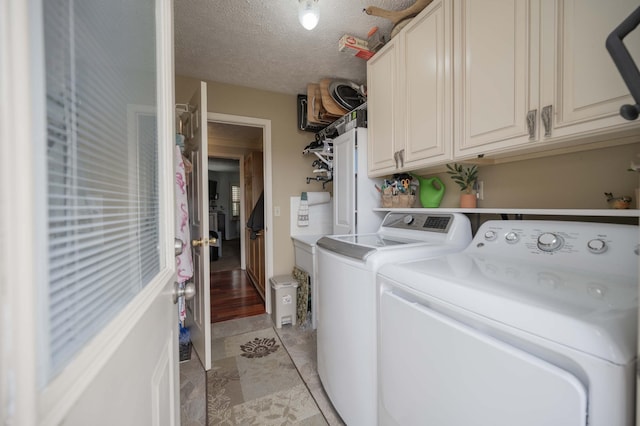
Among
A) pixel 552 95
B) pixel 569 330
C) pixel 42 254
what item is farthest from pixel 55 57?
pixel 552 95

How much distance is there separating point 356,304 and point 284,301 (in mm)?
1459

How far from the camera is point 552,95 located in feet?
3.21

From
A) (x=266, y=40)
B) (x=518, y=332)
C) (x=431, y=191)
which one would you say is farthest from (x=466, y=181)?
(x=266, y=40)

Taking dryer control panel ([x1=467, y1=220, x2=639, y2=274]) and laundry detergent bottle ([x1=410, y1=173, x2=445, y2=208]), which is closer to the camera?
dryer control panel ([x1=467, y1=220, x2=639, y2=274])

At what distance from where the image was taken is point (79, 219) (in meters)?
0.35

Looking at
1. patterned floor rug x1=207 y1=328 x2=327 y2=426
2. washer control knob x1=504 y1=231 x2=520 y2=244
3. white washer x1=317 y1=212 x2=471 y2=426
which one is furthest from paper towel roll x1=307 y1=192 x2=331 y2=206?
washer control knob x1=504 y1=231 x2=520 y2=244

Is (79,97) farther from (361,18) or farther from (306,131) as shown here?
(306,131)

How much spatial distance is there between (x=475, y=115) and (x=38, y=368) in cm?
156

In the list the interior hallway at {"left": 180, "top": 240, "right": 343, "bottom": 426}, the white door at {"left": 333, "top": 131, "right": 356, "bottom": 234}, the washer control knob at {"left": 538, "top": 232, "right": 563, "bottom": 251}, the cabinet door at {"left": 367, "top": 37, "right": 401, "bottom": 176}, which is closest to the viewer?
the washer control knob at {"left": 538, "top": 232, "right": 563, "bottom": 251}

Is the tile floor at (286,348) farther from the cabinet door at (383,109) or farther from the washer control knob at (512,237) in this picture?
the cabinet door at (383,109)

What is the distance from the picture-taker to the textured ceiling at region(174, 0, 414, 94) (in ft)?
5.29

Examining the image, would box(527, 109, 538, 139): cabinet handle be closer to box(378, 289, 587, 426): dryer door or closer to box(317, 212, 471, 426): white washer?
box(317, 212, 471, 426): white washer

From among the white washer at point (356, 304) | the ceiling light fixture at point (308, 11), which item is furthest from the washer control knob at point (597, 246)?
the ceiling light fixture at point (308, 11)

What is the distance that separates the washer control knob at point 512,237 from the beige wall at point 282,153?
6.96 feet
